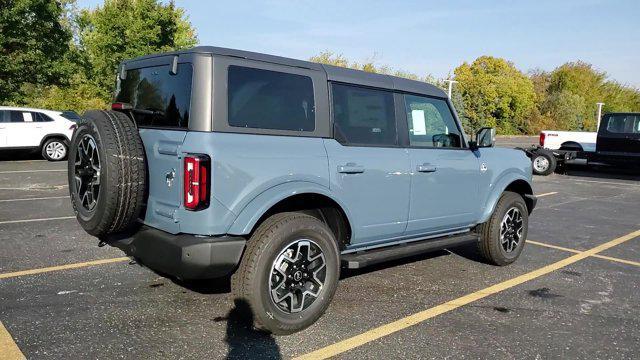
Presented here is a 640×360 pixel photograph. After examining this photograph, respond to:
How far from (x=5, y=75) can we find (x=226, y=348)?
70.2 ft

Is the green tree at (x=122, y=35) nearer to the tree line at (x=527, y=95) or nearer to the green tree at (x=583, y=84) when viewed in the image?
the tree line at (x=527, y=95)

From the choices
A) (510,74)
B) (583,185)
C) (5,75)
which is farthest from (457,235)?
(510,74)

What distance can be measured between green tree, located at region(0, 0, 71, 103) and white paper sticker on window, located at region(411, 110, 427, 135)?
20112 mm

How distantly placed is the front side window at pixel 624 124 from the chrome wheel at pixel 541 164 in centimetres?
189

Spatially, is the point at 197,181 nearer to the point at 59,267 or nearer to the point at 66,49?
the point at 59,267

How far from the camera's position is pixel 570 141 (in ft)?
52.6

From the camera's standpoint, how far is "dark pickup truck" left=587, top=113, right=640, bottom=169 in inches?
554

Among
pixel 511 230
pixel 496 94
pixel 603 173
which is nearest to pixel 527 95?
pixel 496 94

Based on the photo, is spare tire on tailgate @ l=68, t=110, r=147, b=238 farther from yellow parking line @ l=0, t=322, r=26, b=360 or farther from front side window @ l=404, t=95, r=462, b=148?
front side window @ l=404, t=95, r=462, b=148

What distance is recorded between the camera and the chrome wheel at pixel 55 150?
14875 mm

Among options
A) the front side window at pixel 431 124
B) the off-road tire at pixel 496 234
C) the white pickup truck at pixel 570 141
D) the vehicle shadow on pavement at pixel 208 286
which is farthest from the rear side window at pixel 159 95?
the white pickup truck at pixel 570 141

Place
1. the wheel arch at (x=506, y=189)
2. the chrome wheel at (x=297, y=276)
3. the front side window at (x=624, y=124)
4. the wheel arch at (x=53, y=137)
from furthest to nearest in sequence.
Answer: the wheel arch at (x=53, y=137), the front side window at (x=624, y=124), the wheel arch at (x=506, y=189), the chrome wheel at (x=297, y=276)

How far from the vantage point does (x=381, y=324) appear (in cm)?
375

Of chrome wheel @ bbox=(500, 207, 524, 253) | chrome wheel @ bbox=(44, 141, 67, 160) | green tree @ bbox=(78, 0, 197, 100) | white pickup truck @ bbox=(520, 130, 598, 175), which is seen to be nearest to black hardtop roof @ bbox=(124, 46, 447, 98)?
chrome wheel @ bbox=(500, 207, 524, 253)
